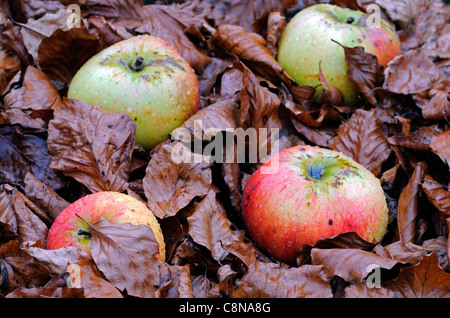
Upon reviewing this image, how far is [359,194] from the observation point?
1.81 metres

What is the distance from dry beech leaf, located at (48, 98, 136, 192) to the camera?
2004 mm

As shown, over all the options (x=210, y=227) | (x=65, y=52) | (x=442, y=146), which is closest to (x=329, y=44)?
(x=442, y=146)

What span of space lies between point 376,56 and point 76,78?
5.16 feet

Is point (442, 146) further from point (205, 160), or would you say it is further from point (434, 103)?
point (205, 160)

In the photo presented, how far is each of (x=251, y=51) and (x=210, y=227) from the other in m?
1.24

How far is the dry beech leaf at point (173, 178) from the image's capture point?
76.2 inches

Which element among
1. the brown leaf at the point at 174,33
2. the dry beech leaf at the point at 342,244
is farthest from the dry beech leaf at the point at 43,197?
the brown leaf at the point at 174,33

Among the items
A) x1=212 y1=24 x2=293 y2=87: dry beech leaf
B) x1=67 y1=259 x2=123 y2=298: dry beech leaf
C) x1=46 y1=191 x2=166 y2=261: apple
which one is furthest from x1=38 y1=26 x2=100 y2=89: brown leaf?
x1=67 y1=259 x2=123 y2=298: dry beech leaf

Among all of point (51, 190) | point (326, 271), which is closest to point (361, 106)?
point (326, 271)

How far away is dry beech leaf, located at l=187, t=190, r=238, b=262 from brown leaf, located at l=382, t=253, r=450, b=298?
1.96 feet

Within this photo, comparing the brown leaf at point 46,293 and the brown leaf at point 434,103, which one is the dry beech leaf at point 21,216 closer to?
the brown leaf at point 46,293

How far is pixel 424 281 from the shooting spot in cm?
159

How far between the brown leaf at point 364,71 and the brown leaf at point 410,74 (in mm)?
63

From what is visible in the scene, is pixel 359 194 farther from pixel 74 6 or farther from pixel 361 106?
pixel 74 6
